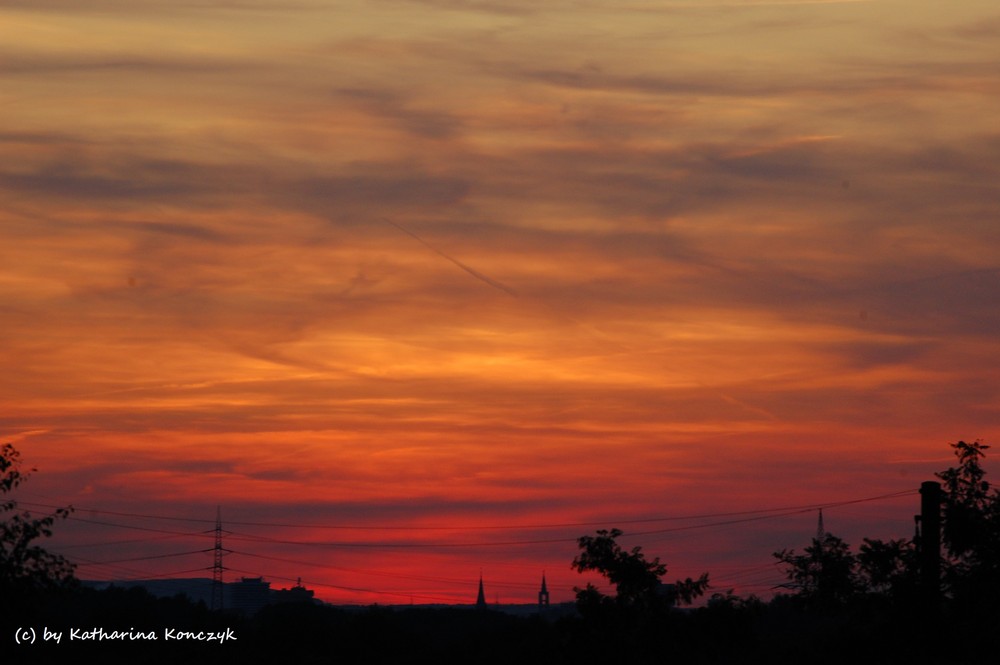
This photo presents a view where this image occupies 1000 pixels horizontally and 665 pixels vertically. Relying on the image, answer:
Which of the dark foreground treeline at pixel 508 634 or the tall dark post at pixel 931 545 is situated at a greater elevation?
the tall dark post at pixel 931 545

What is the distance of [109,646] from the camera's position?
119 m

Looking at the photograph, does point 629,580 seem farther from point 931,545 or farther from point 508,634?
point 508,634

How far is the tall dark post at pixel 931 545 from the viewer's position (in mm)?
51281

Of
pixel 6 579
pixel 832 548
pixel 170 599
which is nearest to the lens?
pixel 6 579

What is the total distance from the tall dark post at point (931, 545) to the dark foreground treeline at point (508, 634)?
903 millimetres

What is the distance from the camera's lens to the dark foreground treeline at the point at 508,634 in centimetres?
5081

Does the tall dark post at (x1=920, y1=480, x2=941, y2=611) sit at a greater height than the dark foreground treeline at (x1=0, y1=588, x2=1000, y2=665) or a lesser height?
greater

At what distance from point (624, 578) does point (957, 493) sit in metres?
12.6

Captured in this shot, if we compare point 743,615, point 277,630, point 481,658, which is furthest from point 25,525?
point 277,630

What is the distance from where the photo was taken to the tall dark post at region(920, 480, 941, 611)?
51.3 meters

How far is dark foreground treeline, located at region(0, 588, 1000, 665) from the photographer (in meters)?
50.8

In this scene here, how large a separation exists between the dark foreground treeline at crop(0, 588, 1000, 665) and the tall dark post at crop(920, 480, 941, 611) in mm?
903

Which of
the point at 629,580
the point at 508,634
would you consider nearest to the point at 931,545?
the point at 629,580

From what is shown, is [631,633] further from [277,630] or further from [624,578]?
[277,630]
